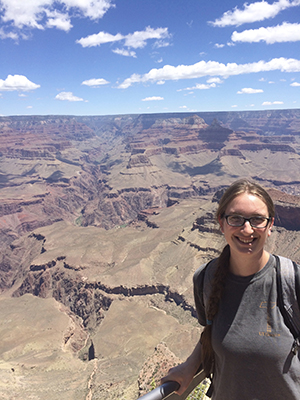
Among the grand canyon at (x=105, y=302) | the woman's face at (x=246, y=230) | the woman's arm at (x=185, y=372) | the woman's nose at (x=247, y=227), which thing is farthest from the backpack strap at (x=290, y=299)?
the grand canyon at (x=105, y=302)

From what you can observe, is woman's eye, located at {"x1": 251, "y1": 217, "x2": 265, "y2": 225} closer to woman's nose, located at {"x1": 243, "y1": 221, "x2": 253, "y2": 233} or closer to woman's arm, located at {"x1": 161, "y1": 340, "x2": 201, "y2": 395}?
woman's nose, located at {"x1": 243, "y1": 221, "x2": 253, "y2": 233}

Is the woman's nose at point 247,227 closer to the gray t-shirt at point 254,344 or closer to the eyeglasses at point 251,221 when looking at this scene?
the eyeglasses at point 251,221

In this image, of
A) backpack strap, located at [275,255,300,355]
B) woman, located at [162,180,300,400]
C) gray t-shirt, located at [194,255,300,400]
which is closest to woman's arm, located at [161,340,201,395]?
woman, located at [162,180,300,400]

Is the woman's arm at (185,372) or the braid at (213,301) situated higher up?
the braid at (213,301)

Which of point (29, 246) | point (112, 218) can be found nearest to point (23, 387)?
point (29, 246)

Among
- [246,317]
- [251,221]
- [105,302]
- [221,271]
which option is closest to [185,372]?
[246,317]

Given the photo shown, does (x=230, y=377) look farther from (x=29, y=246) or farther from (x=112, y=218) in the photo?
(x=112, y=218)

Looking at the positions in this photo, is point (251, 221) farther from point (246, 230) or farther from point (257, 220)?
point (246, 230)
